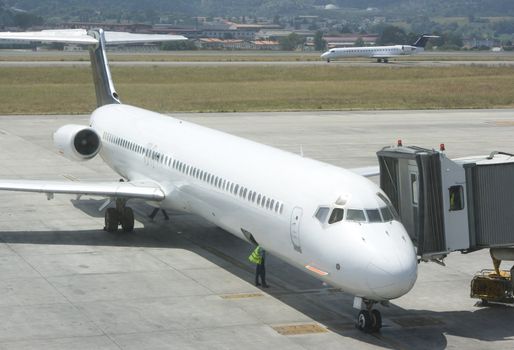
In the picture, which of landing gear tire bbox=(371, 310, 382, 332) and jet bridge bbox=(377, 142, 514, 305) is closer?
landing gear tire bbox=(371, 310, 382, 332)

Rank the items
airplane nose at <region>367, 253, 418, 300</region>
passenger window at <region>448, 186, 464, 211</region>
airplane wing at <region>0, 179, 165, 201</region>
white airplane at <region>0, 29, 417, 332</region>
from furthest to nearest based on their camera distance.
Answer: airplane wing at <region>0, 179, 165, 201</region>
passenger window at <region>448, 186, 464, 211</region>
white airplane at <region>0, 29, 417, 332</region>
airplane nose at <region>367, 253, 418, 300</region>

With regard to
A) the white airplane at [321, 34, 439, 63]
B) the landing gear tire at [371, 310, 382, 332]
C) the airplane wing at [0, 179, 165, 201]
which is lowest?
the white airplane at [321, 34, 439, 63]

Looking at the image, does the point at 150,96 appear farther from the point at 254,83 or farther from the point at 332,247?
the point at 332,247

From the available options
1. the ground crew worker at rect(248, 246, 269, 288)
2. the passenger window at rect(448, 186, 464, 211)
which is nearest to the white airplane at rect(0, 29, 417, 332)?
the ground crew worker at rect(248, 246, 269, 288)

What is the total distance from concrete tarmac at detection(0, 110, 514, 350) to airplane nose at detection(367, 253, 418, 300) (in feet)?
3.45

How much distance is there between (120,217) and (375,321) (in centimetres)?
1055

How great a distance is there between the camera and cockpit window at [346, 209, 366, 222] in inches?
716

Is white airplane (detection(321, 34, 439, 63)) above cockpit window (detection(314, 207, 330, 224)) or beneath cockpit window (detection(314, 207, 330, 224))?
beneath

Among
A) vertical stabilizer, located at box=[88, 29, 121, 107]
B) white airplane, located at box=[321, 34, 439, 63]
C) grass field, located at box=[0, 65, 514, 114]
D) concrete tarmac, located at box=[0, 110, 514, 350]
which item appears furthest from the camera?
white airplane, located at box=[321, 34, 439, 63]

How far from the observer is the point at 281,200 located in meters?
20.0

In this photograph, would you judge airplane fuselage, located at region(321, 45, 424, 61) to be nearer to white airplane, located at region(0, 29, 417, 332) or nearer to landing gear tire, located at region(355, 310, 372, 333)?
white airplane, located at region(0, 29, 417, 332)

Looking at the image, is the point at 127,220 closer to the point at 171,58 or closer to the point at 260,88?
the point at 260,88

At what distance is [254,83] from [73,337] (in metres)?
68.1

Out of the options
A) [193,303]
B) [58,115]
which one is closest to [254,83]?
[58,115]
